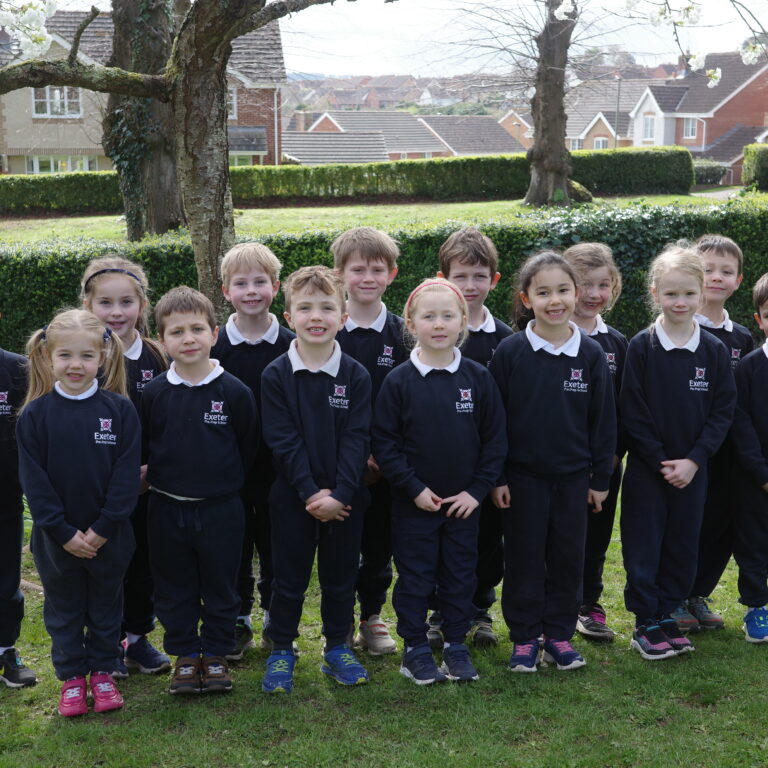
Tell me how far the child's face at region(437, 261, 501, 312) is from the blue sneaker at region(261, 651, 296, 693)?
186 centimetres

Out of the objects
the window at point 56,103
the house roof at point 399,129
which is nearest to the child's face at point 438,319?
the window at point 56,103

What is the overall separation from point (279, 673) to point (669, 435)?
2067 millimetres

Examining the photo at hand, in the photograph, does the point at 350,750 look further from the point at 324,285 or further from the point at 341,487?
the point at 324,285

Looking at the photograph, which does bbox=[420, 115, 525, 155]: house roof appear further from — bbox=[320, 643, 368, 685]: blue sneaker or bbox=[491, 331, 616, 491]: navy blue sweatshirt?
bbox=[320, 643, 368, 685]: blue sneaker

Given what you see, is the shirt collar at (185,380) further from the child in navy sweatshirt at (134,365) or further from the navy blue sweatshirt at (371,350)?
the navy blue sweatshirt at (371,350)

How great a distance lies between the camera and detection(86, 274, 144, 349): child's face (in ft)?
12.8

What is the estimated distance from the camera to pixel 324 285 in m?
3.72

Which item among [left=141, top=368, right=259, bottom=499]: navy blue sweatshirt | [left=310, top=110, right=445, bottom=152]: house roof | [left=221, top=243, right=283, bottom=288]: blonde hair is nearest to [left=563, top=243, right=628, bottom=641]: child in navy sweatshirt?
[left=221, top=243, right=283, bottom=288]: blonde hair

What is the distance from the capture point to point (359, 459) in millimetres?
3697

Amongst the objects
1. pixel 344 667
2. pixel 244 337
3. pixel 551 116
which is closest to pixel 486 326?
pixel 244 337

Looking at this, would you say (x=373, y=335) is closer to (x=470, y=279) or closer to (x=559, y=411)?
(x=470, y=279)

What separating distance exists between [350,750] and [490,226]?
8.24 metres

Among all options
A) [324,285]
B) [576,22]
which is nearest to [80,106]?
[576,22]

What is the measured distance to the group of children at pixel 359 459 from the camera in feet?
11.6
